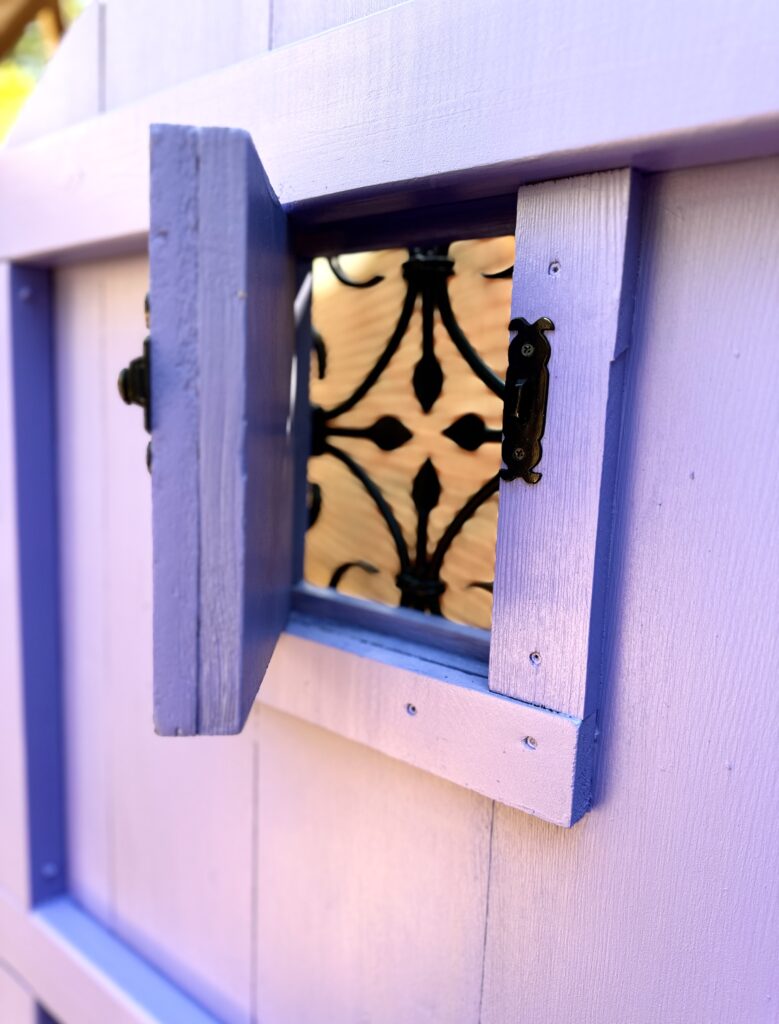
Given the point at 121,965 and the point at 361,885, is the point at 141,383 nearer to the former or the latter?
the point at 361,885

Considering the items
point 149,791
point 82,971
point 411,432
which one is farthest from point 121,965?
point 411,432

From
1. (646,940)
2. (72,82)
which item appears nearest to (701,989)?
(646,940)

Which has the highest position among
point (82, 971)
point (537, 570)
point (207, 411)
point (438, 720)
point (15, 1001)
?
point (207, 411)

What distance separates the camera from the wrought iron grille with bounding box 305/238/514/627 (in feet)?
2.00

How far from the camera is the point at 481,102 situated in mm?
486

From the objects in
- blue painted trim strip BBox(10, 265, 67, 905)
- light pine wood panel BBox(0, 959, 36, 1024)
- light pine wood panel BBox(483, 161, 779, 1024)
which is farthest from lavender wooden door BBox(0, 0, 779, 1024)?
light pine wood panel BBox(0, 959, 36, 1024)

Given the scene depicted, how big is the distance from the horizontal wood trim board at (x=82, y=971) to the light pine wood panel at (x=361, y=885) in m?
0.17

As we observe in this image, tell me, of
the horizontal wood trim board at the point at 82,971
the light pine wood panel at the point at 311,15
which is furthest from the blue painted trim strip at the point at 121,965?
the light pine wood panel at the point at 311,15

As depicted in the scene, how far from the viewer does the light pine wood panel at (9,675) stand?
0.93m

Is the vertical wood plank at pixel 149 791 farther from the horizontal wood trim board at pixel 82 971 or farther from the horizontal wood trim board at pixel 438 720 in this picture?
the horizontal wood trim board at pixel 438 720

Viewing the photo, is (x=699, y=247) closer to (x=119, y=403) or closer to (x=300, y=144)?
(x=300, y=144)

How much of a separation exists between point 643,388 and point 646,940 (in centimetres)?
38

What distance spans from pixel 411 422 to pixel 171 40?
0.44 m

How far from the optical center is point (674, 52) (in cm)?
41
